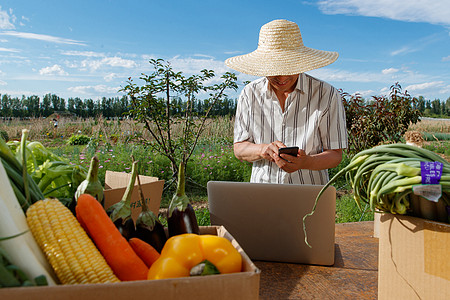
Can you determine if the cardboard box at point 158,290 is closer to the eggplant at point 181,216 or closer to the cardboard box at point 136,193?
the eggplant at point 181,216

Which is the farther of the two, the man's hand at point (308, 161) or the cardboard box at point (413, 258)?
the man's hand at point (308, 161)

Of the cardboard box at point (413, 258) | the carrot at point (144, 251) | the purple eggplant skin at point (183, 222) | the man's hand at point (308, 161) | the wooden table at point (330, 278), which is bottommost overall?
the wooden table at point (330, 278)

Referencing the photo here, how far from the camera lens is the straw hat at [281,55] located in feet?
7.02

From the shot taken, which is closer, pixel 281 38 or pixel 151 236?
pixel 151 236

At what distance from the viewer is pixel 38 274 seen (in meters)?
0.69

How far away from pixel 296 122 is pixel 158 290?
190 cm

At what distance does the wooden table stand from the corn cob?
0.62 metres

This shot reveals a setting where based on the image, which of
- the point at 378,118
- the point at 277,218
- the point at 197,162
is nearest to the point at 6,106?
the point at 197,162

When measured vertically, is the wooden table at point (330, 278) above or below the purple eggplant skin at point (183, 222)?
below

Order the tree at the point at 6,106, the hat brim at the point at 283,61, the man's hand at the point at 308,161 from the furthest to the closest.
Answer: the tree at the point at 6,106 → the hat brim at the point at 283,61 → the man's hand at the point at 308,161

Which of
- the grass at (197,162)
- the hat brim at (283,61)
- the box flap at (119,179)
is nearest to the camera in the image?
the box flap at (119,179)

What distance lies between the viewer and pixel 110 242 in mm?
812

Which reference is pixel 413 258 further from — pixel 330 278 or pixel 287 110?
pixel 287 110

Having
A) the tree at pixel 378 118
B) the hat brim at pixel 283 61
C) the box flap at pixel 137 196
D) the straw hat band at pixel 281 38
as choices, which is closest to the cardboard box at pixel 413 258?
the box flap at pixel 137 196
